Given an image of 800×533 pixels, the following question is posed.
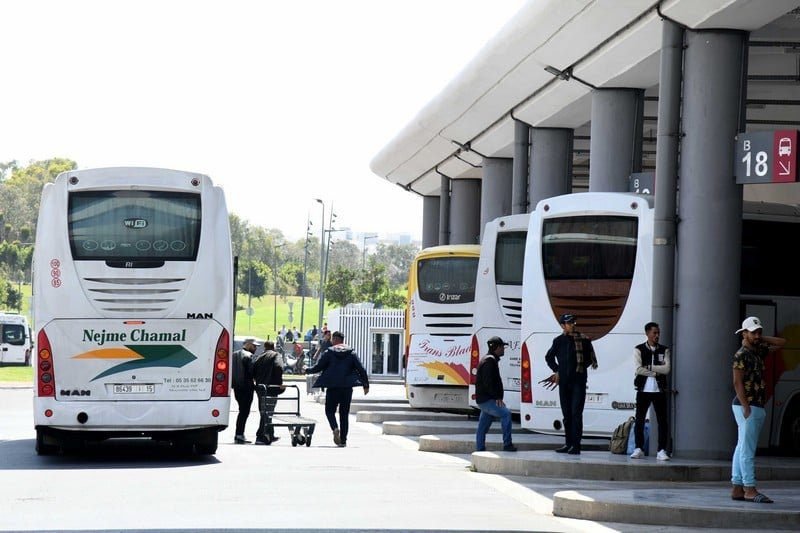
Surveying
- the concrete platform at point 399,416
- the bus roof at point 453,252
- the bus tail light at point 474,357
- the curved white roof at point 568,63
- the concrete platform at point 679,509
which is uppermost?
the curved white roof at point 568,63

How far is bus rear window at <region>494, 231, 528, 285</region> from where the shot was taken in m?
26.6

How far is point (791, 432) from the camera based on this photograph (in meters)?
20.5

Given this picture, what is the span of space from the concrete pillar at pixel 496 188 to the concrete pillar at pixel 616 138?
9.59 metres

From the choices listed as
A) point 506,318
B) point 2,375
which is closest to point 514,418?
point 506,318

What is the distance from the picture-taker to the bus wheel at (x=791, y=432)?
20.5 metres

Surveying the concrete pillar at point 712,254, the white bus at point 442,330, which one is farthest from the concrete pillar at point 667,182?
the white bus at point 442,330

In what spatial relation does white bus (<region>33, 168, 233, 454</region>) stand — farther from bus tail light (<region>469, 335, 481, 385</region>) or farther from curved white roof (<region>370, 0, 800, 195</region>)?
bus tail light (<region>469, 335, 481, 385</region>)

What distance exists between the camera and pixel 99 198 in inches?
729

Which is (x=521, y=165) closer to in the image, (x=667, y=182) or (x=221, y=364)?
(x=667, y=182)

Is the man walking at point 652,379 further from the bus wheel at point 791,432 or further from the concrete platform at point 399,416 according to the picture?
the concrete platform at point 399,416

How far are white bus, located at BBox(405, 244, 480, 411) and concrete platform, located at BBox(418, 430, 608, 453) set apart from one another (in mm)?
6864

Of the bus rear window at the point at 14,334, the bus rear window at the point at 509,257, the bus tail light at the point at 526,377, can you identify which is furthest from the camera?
the bus rear window at the point at 14,334

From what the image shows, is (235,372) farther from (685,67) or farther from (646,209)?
(685,67)

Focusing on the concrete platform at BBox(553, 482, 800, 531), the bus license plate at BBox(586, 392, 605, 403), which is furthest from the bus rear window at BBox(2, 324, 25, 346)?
the concrete platform at BBox(553, 482, 800, 531)
